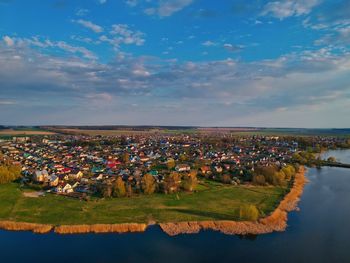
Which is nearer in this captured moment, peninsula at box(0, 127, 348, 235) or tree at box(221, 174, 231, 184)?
peninsula at box(0, 127, 348, 235)

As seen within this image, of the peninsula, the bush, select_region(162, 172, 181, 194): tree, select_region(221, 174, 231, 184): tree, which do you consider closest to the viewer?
the peninsula

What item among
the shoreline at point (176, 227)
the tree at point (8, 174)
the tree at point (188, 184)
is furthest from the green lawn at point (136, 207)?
the tree at point (8, 174)

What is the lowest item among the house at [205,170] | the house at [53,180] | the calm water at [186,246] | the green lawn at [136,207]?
the calm water at [186,246]

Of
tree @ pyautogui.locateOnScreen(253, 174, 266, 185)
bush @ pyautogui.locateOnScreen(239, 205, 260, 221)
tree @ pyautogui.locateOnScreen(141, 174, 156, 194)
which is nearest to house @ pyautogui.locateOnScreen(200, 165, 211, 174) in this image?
tree @ pyautogui.locateOnScreen(253, 174, 266, 185)

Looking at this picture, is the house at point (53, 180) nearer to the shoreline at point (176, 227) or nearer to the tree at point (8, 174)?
the tree at point (8, 174)

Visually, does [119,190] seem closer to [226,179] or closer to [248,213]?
[248,213]

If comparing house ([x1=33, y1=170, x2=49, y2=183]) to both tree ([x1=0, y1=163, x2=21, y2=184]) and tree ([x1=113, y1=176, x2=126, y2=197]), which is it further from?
tree ([x1=113, y1=176, x2=126, y2=197])

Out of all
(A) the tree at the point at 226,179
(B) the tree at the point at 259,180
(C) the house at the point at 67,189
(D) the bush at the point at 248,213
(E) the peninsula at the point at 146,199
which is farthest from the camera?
(A) the tree at the point at 226,179

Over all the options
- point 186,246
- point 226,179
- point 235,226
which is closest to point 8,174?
point 186,246
